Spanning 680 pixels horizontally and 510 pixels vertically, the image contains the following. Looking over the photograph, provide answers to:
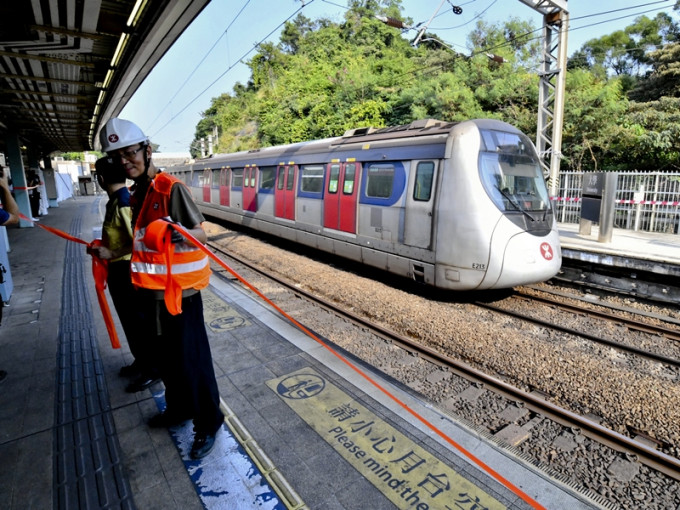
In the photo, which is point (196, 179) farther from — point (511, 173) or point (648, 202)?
point (648, 202)

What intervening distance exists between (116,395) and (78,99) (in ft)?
33.0

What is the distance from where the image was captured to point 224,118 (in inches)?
2205

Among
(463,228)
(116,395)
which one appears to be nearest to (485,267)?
(463,228)

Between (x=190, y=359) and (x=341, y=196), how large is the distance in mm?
6514

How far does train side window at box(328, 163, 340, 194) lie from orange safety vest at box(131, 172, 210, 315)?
6536mm

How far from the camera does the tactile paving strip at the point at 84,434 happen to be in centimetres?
253

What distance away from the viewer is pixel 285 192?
11.2 m

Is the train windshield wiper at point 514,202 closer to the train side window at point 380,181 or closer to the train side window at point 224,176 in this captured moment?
the train side window at point 380,181

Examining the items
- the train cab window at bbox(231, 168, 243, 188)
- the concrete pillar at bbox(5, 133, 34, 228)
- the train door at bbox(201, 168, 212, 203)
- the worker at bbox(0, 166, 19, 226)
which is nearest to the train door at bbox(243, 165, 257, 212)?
the train cab window at bbox(231, 168, 243, 188)

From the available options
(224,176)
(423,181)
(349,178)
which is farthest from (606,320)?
(224,176)

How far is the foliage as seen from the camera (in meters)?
17.5

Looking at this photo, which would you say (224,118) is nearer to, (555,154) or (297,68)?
(297,68)

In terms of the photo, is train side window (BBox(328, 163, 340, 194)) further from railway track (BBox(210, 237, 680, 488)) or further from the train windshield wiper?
railway track (BBox(210, 237, 680, 488))

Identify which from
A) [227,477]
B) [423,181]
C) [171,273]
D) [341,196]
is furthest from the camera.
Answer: [341,196]
